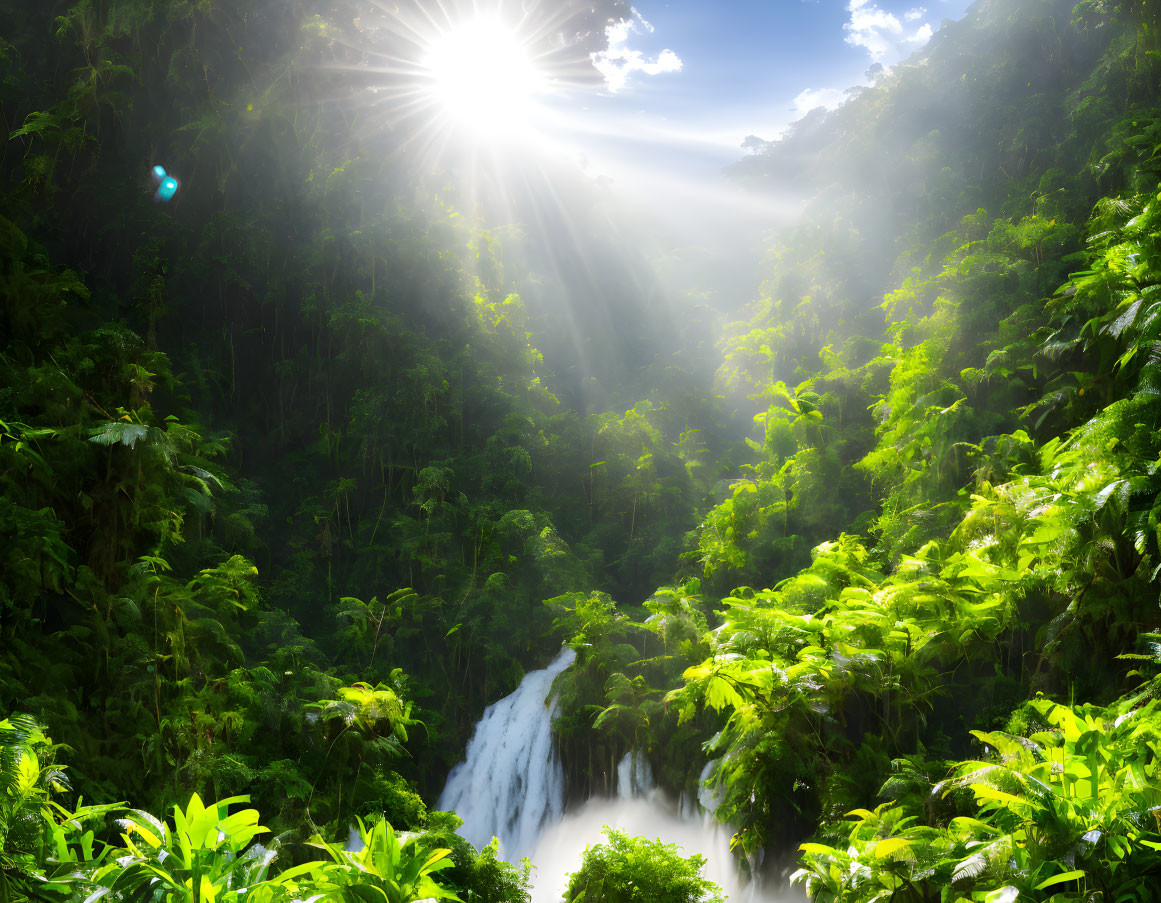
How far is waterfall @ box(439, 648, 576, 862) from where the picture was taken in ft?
38.2

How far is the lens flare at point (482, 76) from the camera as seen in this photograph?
2200cm

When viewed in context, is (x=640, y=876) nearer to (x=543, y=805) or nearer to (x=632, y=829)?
(x=632, y=829)

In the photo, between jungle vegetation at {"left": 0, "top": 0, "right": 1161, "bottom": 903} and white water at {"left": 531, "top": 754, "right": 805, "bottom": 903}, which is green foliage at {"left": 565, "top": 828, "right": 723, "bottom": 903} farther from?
white water at {"left": 531, "top": 754, "right": 805, "bottom": 903}

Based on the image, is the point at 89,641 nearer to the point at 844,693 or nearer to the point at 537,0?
the point at 844,693

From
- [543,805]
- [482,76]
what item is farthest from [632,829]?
[482,76]

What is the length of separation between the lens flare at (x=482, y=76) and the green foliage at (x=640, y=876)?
72.0ft

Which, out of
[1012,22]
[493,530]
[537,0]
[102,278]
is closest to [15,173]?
[102,278]

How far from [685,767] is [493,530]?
23.8 feet

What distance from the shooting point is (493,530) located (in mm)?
15672

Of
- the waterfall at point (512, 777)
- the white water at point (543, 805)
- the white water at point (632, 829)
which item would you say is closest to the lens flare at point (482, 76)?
the white water at point (543, 805)

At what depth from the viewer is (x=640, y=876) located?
7.30 m

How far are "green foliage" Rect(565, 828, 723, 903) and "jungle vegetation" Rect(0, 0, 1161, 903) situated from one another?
0.07 metres

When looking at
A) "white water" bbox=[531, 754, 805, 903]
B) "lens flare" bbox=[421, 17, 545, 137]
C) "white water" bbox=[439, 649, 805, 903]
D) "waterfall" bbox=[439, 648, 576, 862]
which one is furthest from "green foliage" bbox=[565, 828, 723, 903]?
"lens flare" bbox=[421, 17, 545, 137]

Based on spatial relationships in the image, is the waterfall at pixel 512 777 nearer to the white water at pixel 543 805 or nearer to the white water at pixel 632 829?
the white water at pixel 543 805
